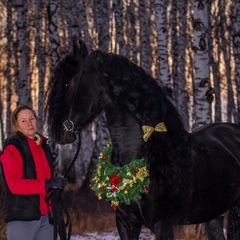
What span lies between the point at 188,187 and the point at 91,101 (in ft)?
4.06

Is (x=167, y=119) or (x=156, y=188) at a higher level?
(x=167, y=119)

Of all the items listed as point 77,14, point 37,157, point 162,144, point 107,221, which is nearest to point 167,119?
point 162,144

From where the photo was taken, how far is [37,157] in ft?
14.5

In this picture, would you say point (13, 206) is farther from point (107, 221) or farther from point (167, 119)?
point (107, 221)

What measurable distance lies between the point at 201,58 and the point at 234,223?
9.89ft

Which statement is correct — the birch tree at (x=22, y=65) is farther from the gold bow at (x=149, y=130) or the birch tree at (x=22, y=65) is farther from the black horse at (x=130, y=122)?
the gold bow at (x=149, y=130)

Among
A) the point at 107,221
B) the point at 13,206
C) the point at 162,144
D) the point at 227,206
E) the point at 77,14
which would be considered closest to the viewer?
the point at 13,206

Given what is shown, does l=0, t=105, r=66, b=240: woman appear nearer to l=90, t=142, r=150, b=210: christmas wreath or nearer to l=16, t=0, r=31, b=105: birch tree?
l=90, t=142, r=150, b=210: christmas wreath

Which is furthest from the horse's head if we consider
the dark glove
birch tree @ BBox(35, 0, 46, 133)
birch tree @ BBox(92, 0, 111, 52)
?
birch tree @ BBox(92, 0, 111, 52)

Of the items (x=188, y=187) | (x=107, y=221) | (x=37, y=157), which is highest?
(x=37, y=157)

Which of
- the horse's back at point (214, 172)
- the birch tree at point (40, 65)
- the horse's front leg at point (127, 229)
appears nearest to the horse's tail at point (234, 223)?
the horse's back at point (214, 172)

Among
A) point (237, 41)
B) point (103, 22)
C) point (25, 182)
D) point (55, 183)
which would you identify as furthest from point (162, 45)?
point (25, 182)

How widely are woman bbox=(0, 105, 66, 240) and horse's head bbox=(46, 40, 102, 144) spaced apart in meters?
0.23

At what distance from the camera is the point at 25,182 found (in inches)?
164
